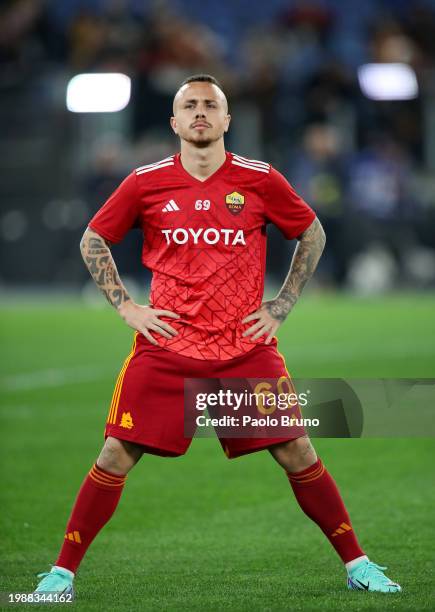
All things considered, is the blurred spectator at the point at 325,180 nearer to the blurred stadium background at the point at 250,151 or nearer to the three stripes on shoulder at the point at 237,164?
the blurred stadium background at the point at 250,151

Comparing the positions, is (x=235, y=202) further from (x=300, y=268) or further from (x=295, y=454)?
A: (x=295, y=454)

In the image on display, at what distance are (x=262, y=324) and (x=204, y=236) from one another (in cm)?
45

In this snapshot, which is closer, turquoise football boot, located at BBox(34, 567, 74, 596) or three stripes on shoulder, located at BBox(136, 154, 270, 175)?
turquoise football boot, located at BBox(34, 567, 74, 596)

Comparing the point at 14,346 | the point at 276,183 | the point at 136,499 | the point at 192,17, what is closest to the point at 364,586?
the point at 276,183

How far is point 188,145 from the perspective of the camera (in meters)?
5.52

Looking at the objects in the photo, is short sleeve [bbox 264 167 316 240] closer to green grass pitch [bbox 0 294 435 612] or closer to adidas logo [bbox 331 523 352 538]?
adidas logo [bbox 331 523 352 538]

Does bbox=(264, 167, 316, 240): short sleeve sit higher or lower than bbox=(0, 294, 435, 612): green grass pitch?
higher

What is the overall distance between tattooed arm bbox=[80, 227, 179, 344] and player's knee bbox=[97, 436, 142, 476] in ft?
1.46

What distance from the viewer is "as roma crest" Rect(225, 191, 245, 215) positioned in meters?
5.47

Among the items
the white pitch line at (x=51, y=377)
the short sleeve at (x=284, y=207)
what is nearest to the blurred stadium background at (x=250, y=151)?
the white pitch line at (x=51, y=377)

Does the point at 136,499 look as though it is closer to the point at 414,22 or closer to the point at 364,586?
the point at 364,586

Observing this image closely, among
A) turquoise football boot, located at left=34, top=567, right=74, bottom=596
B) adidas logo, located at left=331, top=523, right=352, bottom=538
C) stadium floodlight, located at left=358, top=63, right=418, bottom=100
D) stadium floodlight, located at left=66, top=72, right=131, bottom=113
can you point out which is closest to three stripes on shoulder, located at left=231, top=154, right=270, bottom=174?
adidas logo, located at left=331, top=523, right=352, bottom=538

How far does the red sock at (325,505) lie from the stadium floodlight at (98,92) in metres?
18.2

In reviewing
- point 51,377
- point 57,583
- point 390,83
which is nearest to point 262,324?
point 57,583
